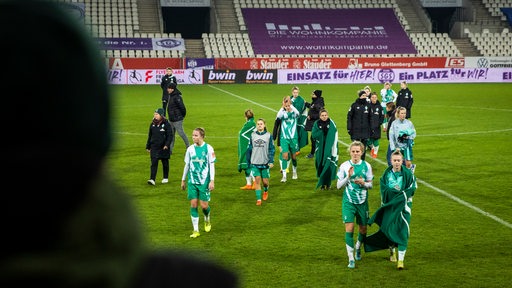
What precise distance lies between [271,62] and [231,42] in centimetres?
648

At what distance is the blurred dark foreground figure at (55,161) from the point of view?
75 centimetres

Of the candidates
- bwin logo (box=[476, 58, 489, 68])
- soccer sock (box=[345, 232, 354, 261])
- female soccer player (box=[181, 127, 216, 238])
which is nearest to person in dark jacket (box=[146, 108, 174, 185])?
female soccer player (box=[181, 127, 216, 238])

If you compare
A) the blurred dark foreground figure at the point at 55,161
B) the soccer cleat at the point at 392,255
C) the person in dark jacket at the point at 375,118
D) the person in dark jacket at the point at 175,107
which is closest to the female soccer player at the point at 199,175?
the soccer cleat at the point at 392,255

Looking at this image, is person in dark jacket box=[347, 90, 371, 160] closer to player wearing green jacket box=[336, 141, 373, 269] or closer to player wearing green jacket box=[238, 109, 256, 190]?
player wearing green jacket box=[238, 109, 256, 190]

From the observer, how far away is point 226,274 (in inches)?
37.9

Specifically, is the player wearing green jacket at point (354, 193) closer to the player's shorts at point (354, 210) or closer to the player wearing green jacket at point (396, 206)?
the player's shorts at point (354, 210)

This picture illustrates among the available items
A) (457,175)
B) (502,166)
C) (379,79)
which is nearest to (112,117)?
(457,175)

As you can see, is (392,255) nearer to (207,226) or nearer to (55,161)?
(207,226)

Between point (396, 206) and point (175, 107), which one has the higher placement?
point (175, 107)

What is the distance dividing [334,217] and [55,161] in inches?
562

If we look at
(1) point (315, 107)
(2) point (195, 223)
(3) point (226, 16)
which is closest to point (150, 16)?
(3) point (226, 16)

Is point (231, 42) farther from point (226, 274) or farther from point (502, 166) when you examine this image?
point (226, 274)

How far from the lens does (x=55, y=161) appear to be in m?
0.77

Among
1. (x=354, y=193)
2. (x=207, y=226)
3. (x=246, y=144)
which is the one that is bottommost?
(x=207, y=226)
